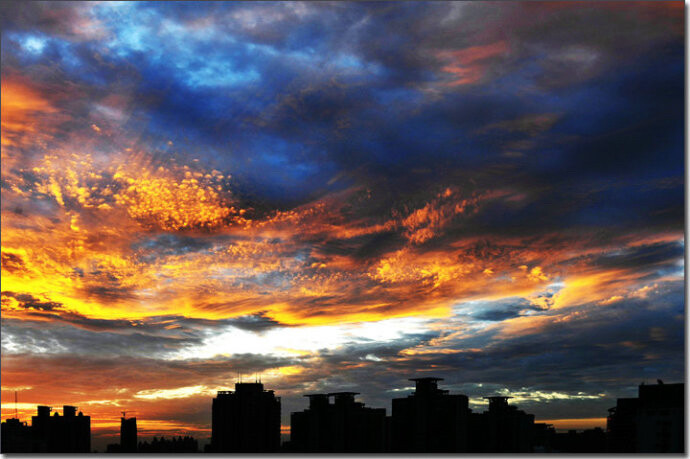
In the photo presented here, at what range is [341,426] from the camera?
104938mm

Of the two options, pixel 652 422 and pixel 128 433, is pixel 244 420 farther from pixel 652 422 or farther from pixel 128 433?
pixel 652 422

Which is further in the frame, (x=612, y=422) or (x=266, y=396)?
(x=266, y=396)

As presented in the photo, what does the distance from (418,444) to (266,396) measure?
102 ft

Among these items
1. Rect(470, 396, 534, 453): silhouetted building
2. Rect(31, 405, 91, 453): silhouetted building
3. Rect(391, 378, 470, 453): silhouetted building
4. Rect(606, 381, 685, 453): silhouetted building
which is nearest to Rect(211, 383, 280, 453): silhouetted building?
Rect(31, 405, 91, 453): silhouetted building

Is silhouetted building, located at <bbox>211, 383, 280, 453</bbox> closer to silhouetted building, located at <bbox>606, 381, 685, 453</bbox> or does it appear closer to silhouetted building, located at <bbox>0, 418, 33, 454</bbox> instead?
silhouetted building, located at <bbox>0, 418, 33, 454</bbox>

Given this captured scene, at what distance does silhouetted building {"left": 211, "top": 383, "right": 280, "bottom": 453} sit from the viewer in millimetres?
108000

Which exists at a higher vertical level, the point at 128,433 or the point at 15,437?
the point at 15,437

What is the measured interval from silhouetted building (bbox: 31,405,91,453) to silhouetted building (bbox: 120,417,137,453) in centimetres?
853

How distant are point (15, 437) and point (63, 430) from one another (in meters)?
30.9

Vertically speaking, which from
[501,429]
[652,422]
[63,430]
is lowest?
[501,429]

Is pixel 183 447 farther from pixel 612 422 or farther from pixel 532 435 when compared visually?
pixel 612 422

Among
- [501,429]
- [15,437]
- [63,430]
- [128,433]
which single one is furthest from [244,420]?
[15,437]

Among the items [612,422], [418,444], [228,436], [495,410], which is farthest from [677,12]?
[228,436]

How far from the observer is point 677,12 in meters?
25.2
